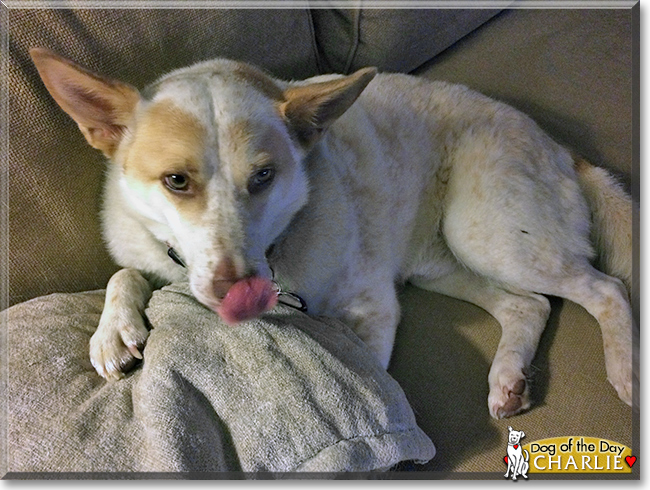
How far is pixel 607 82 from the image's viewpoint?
196cm

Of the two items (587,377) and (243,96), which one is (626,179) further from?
(243,96)

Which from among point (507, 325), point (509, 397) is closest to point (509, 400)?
point (509, 397)

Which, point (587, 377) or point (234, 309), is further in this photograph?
point (587, 377)

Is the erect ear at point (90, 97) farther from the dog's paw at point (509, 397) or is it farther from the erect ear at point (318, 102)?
the dog's paw at point (509, 397)

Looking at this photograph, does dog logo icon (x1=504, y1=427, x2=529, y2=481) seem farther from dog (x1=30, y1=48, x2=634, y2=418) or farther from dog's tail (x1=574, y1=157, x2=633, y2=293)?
dog's tail (x1=574, y1=157, x2=633, y2=293)

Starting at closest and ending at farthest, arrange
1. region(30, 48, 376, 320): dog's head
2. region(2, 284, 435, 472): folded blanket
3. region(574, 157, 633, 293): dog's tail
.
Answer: region(2, 284, 435, 472): folded blanket
region(30, 48, 376, 320): dog's head
region(574, 157, 633, 293): dog's tail

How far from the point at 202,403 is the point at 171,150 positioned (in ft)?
1.87

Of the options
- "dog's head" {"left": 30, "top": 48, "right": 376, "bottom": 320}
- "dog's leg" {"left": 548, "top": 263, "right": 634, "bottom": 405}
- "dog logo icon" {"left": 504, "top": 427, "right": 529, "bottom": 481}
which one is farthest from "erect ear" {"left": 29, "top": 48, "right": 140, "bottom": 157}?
"dog's leg" {"left": 548, "top": 263, "right": 634, "bottom": 405}

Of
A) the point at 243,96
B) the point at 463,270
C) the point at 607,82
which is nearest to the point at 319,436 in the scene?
the point at 243,96

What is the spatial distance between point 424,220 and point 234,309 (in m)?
0.99

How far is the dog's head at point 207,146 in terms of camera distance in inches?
45.2

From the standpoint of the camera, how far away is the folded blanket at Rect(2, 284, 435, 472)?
1.04 m

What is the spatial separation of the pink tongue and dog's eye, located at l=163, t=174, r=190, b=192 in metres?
0.27

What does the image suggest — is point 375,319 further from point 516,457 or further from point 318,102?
point 318,102
